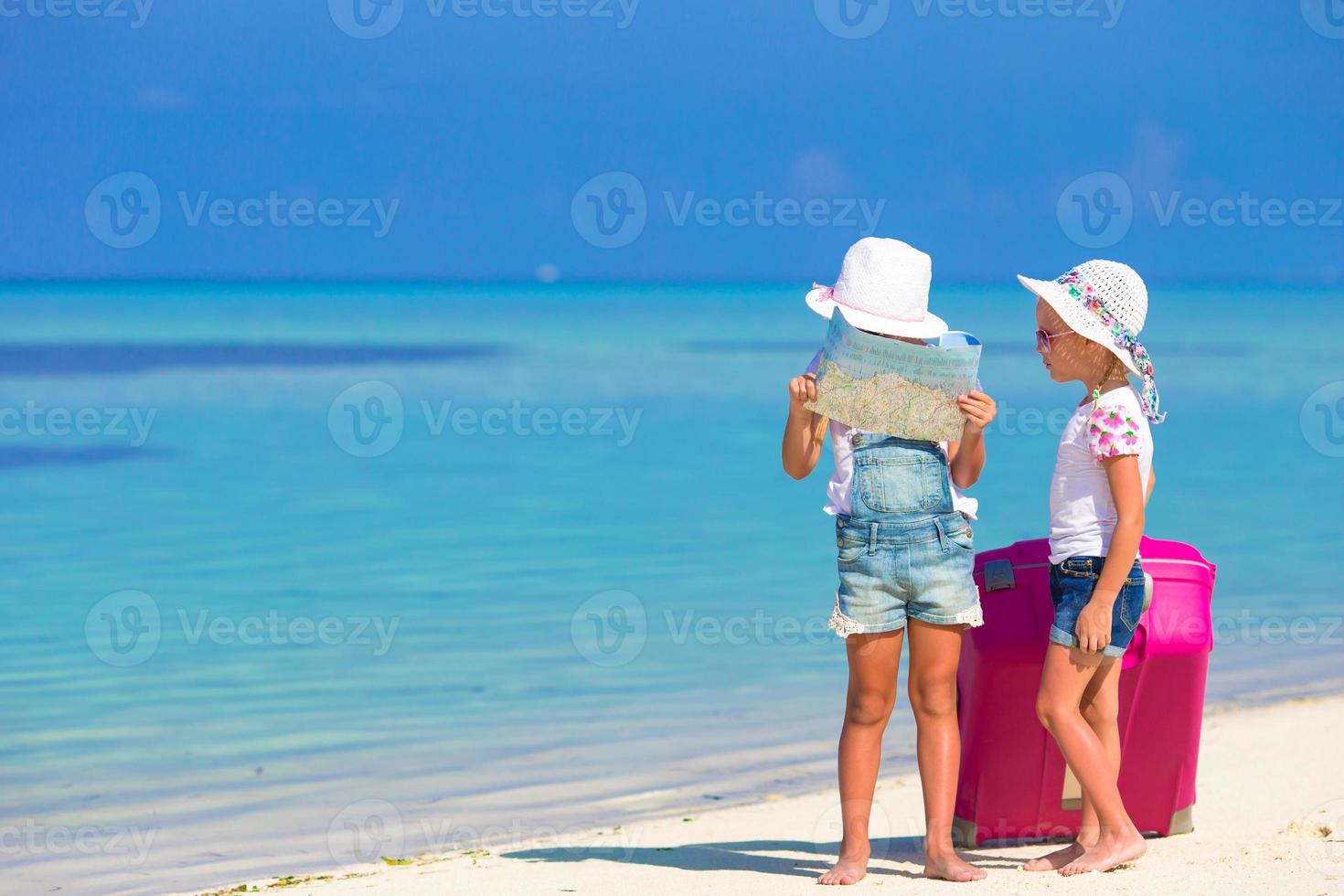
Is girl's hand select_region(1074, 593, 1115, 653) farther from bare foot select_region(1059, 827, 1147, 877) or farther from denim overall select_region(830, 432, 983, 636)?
bare foot select_region(1059, 827, 1147, 877)

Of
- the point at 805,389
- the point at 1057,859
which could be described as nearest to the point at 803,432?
the point at 805,389

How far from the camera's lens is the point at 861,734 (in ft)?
10.5

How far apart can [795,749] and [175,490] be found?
7.16m

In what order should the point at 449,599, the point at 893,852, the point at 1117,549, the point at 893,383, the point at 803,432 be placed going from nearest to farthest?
the point at 1117,549 → the point at 893,383 → the point at 803,432 → the point at 893,852 → the point at 449,599

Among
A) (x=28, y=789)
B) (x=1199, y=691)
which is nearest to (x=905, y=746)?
(x=1199, y=691)

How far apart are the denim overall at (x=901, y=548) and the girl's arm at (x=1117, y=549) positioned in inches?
9.5

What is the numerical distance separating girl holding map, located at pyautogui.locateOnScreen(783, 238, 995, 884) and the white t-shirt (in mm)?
184

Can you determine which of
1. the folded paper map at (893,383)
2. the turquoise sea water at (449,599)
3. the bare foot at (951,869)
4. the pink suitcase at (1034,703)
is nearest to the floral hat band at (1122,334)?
the folded paper map at (893,383)

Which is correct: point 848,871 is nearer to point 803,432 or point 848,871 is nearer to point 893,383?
point 803,432

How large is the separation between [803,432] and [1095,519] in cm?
65

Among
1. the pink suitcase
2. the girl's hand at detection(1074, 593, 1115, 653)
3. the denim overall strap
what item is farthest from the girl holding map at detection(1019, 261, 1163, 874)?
the denim overall strap

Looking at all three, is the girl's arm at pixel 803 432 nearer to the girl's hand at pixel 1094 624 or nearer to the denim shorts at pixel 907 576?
the denim shorts at pixel 907 576

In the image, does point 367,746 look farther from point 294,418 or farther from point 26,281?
point 26,281

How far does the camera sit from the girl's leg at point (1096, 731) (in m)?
3.17
